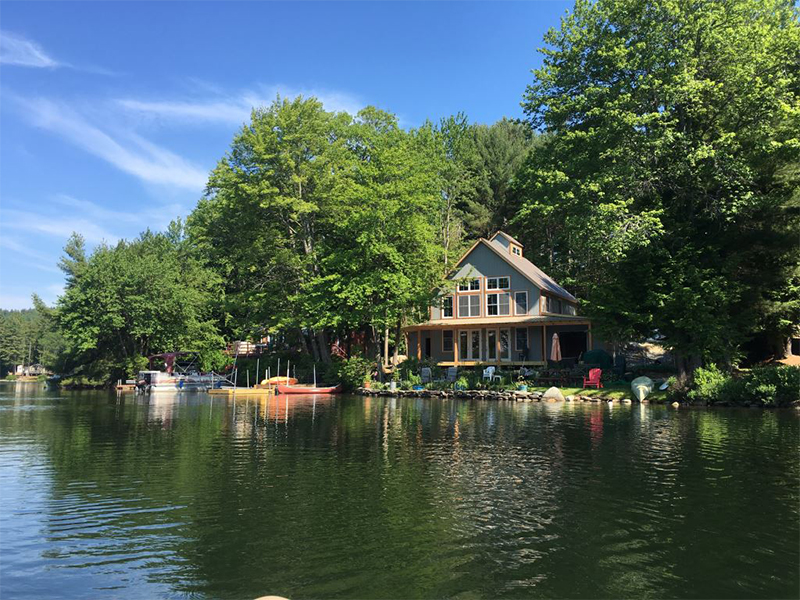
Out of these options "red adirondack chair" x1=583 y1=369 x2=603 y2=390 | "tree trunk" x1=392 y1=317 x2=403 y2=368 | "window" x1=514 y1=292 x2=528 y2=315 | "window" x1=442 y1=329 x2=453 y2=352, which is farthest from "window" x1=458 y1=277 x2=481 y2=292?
"red adirondack chair" x1=583 y1=369 x2=603 y2=390

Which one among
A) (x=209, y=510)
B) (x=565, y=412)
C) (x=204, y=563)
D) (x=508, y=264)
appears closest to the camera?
(x=204, y=563)

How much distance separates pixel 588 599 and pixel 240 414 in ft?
70.2

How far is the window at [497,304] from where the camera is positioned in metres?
42.0

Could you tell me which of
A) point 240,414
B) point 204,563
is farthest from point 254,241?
point 204,563

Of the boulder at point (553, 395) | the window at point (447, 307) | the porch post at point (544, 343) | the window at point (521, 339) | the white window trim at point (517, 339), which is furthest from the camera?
the window at point (447, 307)

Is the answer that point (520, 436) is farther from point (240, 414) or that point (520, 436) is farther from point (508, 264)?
point (508, 264)

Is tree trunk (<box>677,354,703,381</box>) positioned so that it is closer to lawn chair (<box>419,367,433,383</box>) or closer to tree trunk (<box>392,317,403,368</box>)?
lawn chair (<box>419,367,433,383</box>)

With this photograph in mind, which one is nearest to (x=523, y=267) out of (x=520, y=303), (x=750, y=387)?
(x=520, y=303)

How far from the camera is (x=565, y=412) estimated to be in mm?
24828

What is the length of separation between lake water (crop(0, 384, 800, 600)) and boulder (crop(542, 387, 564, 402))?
1322 centimetres

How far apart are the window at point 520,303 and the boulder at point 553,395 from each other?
10742 mm

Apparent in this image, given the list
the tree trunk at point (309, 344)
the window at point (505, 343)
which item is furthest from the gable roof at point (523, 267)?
the tree trunk at point (309, 344)

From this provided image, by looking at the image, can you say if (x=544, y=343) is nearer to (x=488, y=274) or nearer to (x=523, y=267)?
(x=523, y=267)

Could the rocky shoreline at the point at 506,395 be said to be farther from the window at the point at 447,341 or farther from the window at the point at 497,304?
the window at the point at 497,304
